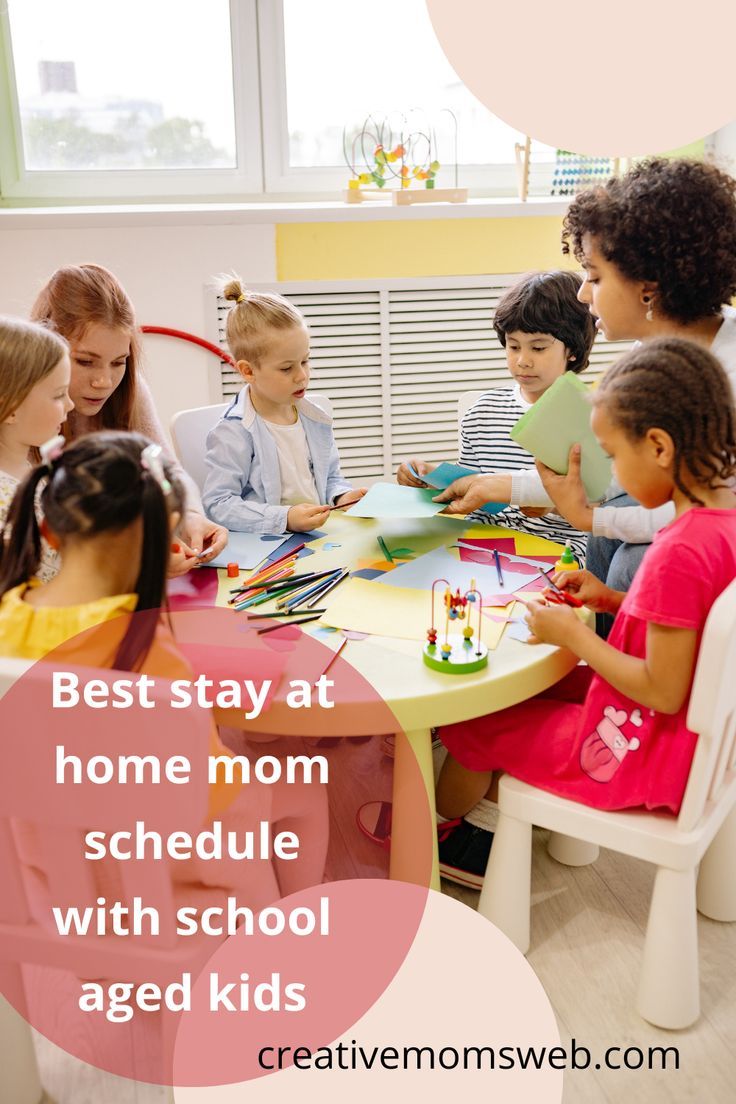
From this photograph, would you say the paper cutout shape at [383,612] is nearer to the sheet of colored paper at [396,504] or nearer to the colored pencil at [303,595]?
the colored pencil at [303,595]

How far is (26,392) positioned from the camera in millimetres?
1429

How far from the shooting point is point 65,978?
4.79 ft

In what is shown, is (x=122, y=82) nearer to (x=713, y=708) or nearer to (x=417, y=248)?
(x=417, y=248)

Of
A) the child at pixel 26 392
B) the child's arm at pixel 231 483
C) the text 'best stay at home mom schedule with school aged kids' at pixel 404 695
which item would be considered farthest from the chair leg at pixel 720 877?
the child at pixel 26 392

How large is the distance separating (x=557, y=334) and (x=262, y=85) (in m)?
1.43

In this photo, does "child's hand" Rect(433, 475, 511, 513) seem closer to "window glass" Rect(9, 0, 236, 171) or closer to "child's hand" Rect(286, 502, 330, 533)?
"child's hand" Rect(286, 502, 330, 533)

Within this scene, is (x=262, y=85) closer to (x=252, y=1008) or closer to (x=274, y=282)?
(x=274, y=282)

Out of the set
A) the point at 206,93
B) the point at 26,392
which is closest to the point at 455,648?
the point at 26,392

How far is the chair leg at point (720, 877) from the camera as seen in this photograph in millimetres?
1523

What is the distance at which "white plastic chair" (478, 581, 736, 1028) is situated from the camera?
3.86 ft

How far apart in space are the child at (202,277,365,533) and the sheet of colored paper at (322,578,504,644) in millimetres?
327

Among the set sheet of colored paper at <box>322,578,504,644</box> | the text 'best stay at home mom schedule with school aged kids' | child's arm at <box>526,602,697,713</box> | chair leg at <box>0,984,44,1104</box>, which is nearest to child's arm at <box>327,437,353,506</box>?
the text 'best stay at home mom schedule with school aged kids'

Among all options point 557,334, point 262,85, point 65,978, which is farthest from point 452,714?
point 262,85

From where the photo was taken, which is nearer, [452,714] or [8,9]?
[452,714]
